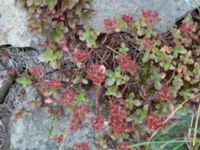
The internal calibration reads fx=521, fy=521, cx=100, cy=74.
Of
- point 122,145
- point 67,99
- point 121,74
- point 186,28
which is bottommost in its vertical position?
point 122,145

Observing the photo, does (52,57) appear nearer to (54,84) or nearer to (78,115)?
(54,84)

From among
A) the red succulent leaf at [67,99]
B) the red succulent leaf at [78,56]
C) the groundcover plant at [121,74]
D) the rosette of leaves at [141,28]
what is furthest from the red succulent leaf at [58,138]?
the rosette of leaves at [141,28]

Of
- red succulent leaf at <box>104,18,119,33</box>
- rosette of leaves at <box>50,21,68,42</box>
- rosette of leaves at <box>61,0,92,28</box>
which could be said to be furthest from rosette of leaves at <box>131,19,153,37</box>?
rosette of leaves at <box>50,21,68,42</box>

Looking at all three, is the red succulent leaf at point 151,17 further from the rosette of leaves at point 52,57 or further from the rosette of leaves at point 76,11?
the rosette of leaves at point 52,57

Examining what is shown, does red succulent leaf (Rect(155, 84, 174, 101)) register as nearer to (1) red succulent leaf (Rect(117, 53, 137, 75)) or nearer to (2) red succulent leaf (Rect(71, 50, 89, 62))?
(1) red succulent leaf (Rect(117, 53, 137, 75))

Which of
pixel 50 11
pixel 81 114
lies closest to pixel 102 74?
pixel 81 114

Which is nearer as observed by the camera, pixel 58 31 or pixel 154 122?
pixel 154 122

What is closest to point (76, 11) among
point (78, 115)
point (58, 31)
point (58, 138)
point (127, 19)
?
point (58, 31)
